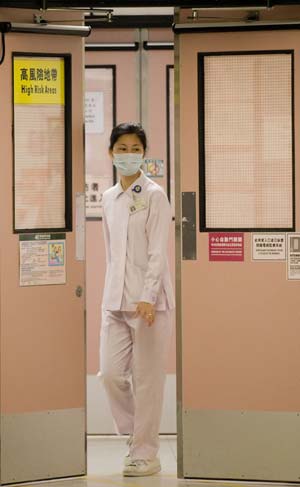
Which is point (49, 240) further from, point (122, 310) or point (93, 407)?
point (93, 407)

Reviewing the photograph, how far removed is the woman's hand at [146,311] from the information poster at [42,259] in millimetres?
427

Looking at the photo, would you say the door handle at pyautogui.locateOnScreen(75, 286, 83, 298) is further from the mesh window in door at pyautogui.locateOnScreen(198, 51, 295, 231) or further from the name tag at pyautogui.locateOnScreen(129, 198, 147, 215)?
the mesh window in door at pyautogui.locateOnScreen(198, 51, 295, 231)

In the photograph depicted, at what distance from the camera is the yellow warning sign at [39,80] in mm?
4961

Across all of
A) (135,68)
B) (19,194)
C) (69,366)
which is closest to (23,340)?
(69,366)

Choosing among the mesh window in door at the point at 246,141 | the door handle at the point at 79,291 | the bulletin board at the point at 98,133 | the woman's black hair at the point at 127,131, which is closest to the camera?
the mesh window in door at the point at 246,141

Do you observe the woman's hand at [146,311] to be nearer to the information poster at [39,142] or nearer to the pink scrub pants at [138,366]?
the pink scrub pants at [138,366]

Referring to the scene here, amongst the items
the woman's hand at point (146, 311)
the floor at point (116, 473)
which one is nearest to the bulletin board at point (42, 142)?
the woman's hand at point (146, 311)

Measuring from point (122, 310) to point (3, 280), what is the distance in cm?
66

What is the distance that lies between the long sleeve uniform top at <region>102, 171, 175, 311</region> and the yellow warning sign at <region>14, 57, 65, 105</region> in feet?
2.16

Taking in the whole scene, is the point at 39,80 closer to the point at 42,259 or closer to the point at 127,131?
the point at 127,131

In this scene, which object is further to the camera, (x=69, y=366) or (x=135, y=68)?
(x=135, y=68)

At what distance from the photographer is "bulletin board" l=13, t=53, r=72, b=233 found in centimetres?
498

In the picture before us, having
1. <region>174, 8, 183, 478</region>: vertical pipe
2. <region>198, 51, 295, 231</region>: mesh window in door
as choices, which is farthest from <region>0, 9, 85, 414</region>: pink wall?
<region>198, 51, 295, 231</region>: mesh window in door

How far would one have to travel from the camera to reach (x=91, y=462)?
556 cm
